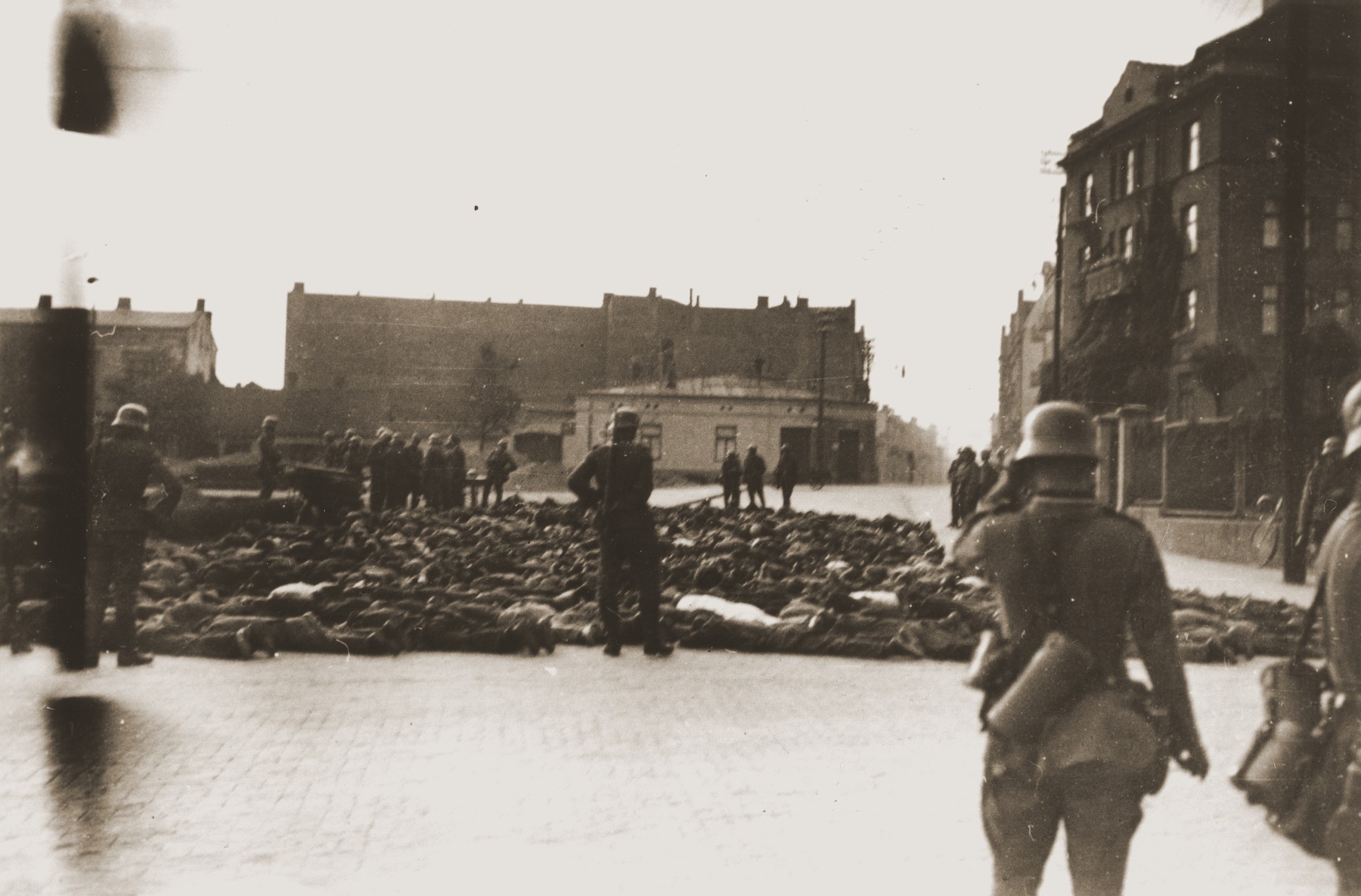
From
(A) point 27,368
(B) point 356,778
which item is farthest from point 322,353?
(B) point 356,778

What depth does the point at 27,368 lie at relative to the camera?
632cm

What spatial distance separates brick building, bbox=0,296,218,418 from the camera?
6.29 metres

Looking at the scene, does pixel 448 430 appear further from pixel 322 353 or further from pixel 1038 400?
pixel 1038 400

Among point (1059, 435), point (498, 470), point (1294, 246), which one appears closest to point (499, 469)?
point (498, 470)

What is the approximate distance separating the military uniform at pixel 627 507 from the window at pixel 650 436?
95 mm

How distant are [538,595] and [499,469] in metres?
2.06

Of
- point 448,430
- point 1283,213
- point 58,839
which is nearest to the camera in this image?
point 58,839

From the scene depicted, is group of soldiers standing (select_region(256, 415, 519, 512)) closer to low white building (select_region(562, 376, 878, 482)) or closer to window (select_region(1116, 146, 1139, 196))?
low white building (select_region(562, 376, 878, 482))

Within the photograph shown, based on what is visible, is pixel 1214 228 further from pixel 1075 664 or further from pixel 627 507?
pixel 627 507

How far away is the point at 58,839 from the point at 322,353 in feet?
9.96

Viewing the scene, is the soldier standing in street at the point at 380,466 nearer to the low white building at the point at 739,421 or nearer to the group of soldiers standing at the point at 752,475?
the low white building at the point at 739,421

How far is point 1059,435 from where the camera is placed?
3168 mm

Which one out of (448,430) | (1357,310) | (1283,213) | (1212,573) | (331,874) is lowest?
(331,874)

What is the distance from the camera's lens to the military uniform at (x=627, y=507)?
8648 millimetres
